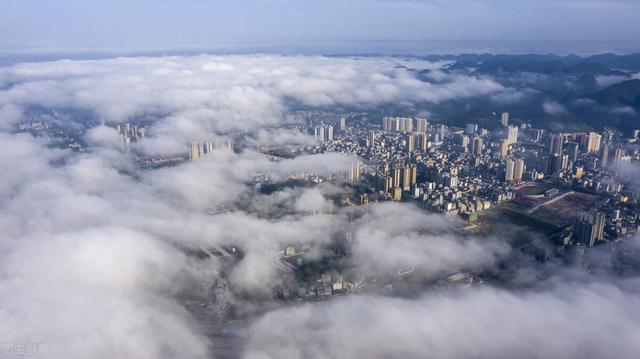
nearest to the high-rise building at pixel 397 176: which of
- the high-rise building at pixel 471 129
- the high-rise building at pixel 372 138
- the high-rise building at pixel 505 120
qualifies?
the high-rise building at pixel 372 138

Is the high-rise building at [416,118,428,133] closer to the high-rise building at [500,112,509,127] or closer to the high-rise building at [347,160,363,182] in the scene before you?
the high-rise building at [500,112,509,127]

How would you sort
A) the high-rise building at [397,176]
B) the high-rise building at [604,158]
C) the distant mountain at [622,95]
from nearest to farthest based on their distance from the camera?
the high-rise building at [397,176] → the high-rise building at [604,158] → the distant mountain at [622,95]

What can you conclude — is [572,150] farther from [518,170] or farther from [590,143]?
[518,170]

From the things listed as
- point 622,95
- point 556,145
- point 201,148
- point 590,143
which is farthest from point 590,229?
point 622,95

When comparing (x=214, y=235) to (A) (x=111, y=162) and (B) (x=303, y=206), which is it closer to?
(B) (x=303, y=206)

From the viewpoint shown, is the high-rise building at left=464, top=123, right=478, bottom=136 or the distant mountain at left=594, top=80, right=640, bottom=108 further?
the distant mountain at left=594, top=80, right=640, bottom=108

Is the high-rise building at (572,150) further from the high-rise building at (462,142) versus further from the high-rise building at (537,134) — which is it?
the high-rise building at (462,142)

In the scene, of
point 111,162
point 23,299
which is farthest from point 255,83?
point 23,299

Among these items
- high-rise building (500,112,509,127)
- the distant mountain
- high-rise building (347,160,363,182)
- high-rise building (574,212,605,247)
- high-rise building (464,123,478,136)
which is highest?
the distant mountain

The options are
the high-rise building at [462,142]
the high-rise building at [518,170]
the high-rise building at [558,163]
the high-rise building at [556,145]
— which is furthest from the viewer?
the high-rise building at [462,142]

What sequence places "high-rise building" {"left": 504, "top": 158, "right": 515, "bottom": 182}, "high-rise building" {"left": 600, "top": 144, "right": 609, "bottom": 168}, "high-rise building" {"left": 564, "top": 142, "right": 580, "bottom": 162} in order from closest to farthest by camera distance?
"high-rise building" {"left": 504, "top": 158, "right": 515, "bottom": 182}
"high-rise building" {"left": 600, "top": 144, "right": 609, "bottom": 168}
"high-rise building" {"left": 564, "top": 142, "right": 580, "bottom": 162}

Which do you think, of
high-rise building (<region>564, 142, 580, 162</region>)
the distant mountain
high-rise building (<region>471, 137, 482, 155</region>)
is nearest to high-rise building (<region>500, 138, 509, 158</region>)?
high-rise building (<region>471, 137, 482, 155</region>)
